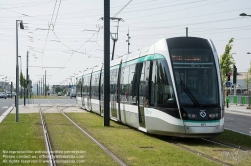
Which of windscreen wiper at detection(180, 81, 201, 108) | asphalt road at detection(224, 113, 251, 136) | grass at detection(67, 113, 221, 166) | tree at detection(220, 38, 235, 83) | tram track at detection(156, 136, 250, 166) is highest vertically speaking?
tree at detection(220, 38, 235, 83)

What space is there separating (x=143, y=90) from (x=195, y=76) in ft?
9.03

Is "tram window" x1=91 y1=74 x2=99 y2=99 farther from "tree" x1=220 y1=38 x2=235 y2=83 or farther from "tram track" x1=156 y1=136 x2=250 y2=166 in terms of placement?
"tree" x1=220 y1=38 x2=235 y2=83

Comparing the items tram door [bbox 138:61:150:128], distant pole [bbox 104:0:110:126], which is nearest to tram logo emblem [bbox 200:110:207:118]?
tram door [bbox 138:61:150:128]

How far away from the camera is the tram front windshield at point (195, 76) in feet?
50.7

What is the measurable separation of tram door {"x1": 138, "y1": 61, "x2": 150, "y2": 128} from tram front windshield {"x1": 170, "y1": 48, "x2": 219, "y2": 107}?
1.88 meters

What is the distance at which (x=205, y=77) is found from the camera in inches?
619

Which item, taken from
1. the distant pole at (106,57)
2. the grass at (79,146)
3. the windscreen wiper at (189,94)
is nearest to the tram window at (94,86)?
the distant pole at (106,57)

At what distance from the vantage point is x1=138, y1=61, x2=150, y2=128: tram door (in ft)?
57.2

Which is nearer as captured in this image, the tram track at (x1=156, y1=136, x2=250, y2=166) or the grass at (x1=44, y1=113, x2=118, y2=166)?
the grass at (x1=44, y1=113, x2=118, y2=166)

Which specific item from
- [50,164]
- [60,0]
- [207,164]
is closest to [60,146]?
[50,164]

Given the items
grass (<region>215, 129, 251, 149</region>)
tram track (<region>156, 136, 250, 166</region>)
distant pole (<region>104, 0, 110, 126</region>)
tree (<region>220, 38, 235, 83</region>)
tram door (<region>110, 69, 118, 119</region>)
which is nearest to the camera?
tram track (<region>156, 136, 250, 166</region>)

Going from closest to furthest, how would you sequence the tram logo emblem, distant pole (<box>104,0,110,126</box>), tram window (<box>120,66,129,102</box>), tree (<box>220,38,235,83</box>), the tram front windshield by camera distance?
1. the tram logo emblem
2. the tram front windshield
3. tram window (<box>120,66,129,102</box>)
4. distant pole (<box>104,0,110,126</box>)
5. tree (<box>220,38,235,83</box>)

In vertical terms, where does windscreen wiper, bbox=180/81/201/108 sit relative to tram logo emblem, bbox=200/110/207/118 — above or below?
above

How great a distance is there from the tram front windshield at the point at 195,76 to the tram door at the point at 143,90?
188 cm
